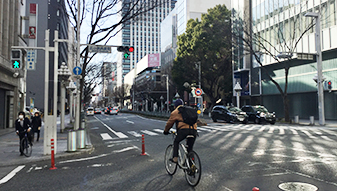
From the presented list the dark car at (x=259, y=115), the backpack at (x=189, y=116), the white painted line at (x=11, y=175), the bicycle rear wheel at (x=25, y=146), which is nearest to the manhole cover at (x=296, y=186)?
the backpack at (x=189, y=116)

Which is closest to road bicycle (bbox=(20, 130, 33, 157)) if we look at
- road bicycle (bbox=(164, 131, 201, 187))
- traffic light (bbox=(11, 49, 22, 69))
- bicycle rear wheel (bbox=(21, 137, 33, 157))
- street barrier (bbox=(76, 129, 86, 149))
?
bicycle rear wheel (bbox=(21, 137, 33, 157))

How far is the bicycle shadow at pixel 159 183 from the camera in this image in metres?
5.72

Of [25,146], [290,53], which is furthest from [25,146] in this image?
[290,53]

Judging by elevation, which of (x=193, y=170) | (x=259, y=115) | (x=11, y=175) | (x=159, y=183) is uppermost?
(x=259, y=115)

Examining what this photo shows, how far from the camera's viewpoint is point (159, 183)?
20.0ft

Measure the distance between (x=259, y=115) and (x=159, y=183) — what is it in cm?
2119

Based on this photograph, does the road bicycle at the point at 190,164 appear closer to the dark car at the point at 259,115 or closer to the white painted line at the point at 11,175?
the white painted line at the point at 11,175

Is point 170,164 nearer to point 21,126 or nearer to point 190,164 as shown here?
point 190,164

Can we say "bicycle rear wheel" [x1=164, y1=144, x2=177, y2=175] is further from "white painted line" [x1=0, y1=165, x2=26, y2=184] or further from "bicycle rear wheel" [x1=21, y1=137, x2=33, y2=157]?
"bicycle rear wheel" [x1=21, y1=137, x2=33, y2=157]

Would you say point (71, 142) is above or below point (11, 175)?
above

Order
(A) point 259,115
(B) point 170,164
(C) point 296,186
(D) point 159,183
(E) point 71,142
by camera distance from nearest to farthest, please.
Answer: (C) point 296,186, (D) point 159,183, (B) point 170,164, (E) point 71,142, (A) point 259,115

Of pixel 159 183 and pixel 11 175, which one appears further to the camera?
pixel 11 175

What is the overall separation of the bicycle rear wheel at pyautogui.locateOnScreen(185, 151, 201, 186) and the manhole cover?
163cm

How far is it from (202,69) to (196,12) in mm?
27353
